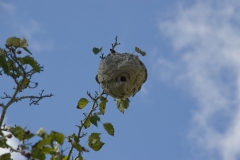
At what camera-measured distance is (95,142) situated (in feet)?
12.8

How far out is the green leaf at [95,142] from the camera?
3.91 metres

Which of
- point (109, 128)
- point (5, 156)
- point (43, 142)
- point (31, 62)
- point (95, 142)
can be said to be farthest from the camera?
point (109, 128)

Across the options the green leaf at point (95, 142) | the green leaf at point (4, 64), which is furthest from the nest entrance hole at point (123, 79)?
the green leaf at point (4, 64)

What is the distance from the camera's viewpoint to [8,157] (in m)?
3.37

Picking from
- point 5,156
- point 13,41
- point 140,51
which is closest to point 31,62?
point 13,41

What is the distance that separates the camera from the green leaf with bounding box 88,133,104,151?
12.8 ft

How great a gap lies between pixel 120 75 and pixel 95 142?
729mm

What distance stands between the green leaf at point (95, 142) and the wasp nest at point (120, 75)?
558 mm

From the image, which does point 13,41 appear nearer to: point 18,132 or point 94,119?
point 94,119

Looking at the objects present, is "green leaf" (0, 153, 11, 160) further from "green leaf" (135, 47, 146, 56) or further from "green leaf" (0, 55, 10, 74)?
"green leaf" (135, 47, 146, 56)

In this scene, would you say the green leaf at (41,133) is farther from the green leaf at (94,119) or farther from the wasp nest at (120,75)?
the wasp nest at (120,75)

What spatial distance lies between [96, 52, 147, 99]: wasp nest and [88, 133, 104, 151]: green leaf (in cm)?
56

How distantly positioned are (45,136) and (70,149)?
0.80m

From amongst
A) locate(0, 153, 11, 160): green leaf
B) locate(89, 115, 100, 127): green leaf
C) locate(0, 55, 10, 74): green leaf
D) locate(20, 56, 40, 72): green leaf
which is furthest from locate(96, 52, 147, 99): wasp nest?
locate(0, 153, 11, 160): green leaf
